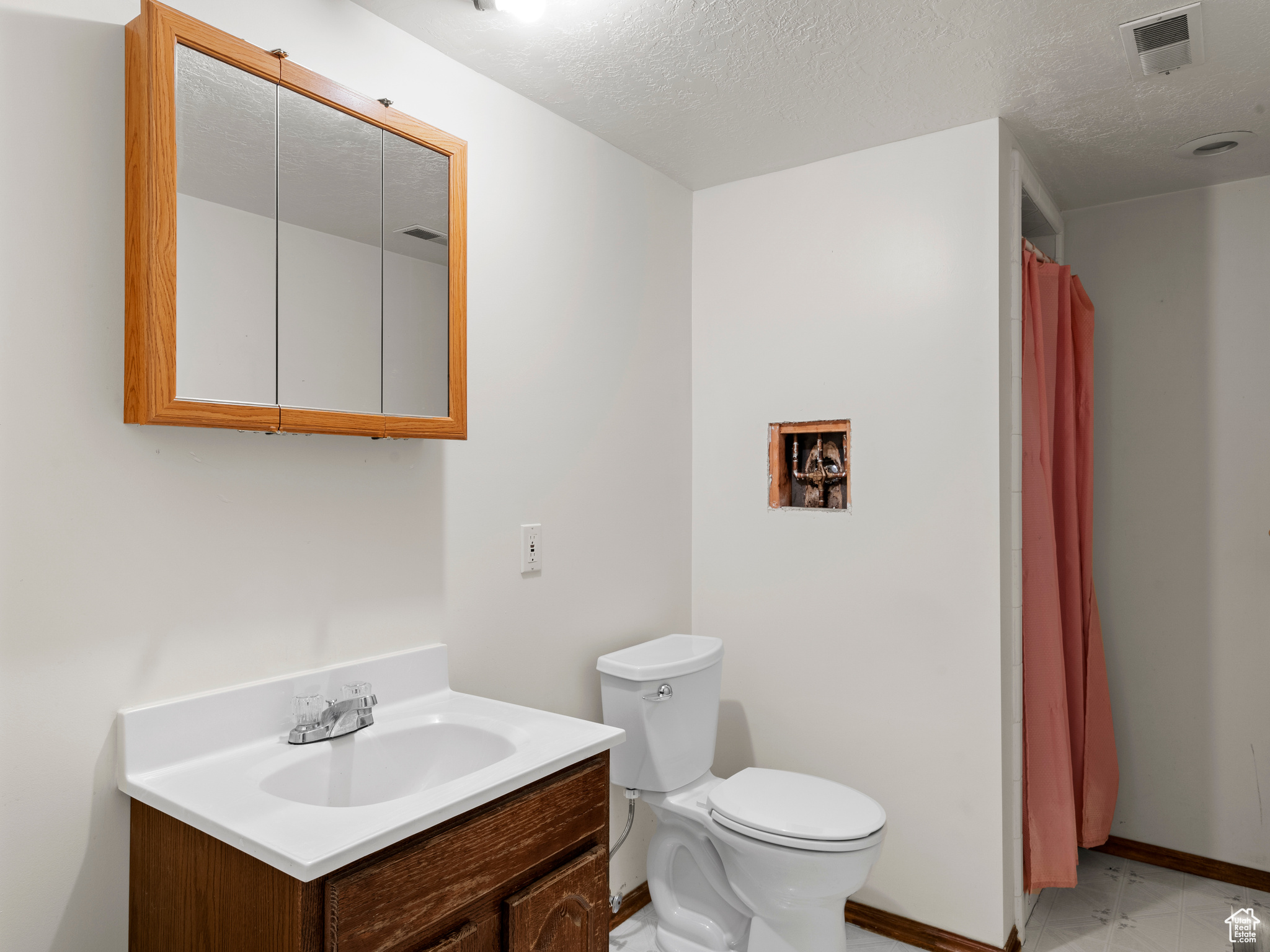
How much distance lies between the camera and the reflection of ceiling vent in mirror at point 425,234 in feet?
5.23

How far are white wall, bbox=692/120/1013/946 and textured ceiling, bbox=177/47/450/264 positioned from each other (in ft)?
3.81

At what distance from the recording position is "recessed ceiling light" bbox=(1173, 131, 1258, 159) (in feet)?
7.27

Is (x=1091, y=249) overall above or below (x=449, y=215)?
above

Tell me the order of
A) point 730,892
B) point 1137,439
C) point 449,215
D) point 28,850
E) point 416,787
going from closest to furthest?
point 28,850
point 416,787
point 449,215
point 730,892
point 1137,439

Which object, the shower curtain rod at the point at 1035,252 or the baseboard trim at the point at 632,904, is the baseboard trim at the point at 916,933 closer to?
the baseboard trim at the point at 632,904

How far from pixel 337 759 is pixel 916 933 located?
1.69 m

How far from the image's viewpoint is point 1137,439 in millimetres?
2764

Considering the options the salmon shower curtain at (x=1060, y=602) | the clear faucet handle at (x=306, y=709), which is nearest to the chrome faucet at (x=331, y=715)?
the clear faucet handle at (x=306, y=709)

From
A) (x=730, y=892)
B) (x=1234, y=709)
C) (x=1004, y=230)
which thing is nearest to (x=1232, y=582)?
(x=1234, y=709)

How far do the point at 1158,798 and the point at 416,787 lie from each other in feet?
8.39

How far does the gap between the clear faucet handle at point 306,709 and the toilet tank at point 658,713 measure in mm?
796

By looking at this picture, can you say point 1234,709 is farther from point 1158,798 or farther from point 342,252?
point 342,252

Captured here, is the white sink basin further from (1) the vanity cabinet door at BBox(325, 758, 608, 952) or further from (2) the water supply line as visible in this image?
(2) the water supply line

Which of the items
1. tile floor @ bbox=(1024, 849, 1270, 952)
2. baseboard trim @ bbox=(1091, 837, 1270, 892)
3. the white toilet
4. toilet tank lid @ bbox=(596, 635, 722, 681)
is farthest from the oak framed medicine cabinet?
baseboard trim @ bbox=(1091, 837, 1270, 892)
